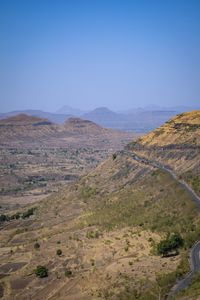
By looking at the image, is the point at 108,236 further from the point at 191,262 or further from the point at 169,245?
the point at 191,262

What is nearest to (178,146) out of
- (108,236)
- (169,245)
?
(108,236)

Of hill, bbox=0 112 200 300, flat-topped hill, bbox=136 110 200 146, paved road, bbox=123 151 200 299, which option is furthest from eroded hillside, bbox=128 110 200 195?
paved road, bbox=123 151 200 299

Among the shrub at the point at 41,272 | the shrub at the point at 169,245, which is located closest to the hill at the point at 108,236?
the shrub at the point at 41,272

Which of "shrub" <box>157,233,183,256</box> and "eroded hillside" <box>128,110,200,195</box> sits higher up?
"eroded hillside" <box>128,110,200,195</box>

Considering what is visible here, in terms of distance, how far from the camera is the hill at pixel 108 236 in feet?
143

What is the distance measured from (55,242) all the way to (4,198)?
69.3m

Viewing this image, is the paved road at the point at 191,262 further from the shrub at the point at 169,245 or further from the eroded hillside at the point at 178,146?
the shrub at the point at 169,245

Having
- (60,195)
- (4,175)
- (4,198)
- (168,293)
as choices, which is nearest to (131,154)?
(60,195)

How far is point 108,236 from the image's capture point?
6041 centimetres

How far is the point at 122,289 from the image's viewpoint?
40.7 meters

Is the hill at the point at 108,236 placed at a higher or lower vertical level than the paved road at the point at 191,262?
lower

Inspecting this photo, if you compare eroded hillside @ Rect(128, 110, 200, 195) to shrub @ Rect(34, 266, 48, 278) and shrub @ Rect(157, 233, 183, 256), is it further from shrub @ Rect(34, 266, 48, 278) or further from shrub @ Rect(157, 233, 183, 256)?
shrub @ Rect(34, 266, 48, 278)

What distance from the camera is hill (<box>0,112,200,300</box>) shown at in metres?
43.6

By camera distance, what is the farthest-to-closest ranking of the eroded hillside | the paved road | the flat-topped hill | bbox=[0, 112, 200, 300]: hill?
the flat-topped hill
the eroded hillside
bbox=[0, 112, 200, 300]: hill
the paved road
